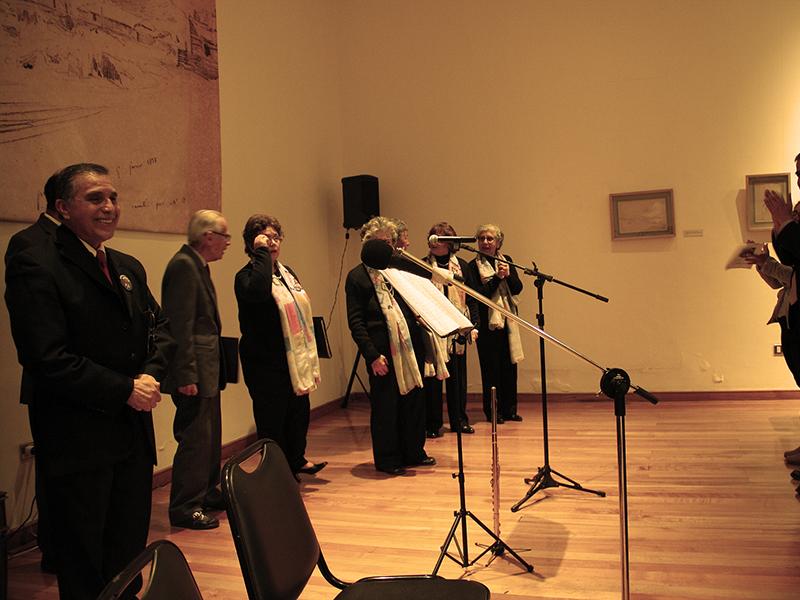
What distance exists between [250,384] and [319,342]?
1.90 ft

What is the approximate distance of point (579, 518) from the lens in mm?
3434

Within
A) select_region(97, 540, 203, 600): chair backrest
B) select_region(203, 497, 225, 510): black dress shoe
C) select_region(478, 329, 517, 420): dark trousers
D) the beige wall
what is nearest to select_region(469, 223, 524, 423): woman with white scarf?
select_region(478, 329, 517, 420): dark trousers

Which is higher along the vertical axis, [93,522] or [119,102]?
[119,102]

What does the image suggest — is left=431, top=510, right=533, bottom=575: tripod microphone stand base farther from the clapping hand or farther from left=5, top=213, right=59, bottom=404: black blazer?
left=5, top=213, right=59, bottom=404: black blazer

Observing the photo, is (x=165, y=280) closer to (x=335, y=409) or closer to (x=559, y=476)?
(x=559, y=476)

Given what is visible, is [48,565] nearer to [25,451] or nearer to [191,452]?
[25,451]

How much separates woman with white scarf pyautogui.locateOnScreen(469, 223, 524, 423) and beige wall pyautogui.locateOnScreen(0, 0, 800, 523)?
2.99 feet

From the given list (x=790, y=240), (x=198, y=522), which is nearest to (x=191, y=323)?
(x=198, y=522)

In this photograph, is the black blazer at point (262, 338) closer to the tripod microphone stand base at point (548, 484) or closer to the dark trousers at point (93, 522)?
the tripod microphone stand base at point (548, 484)

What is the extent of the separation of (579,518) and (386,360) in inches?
56.2

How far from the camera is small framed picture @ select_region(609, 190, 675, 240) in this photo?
20.5ft

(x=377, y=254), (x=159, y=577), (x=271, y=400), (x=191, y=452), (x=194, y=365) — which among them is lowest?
(x=191, y=452)

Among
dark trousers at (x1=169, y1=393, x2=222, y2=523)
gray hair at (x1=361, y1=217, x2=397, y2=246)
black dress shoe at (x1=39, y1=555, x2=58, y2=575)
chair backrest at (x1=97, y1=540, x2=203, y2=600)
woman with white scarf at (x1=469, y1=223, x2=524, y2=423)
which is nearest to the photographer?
chair backrest at (x1=97, y1=540, x2=203, y2=600)

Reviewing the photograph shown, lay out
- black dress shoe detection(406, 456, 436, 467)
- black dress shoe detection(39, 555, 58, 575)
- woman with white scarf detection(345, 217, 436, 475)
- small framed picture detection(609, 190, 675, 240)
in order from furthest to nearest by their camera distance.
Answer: small framed picture detection(609, 190, 675, 240)
black dress shoe detection(406, 456, 436, 467)
woman with white scarf detection(345, 217, 436, 475)
black dress shoe detection(39, 555, 58, 575)
